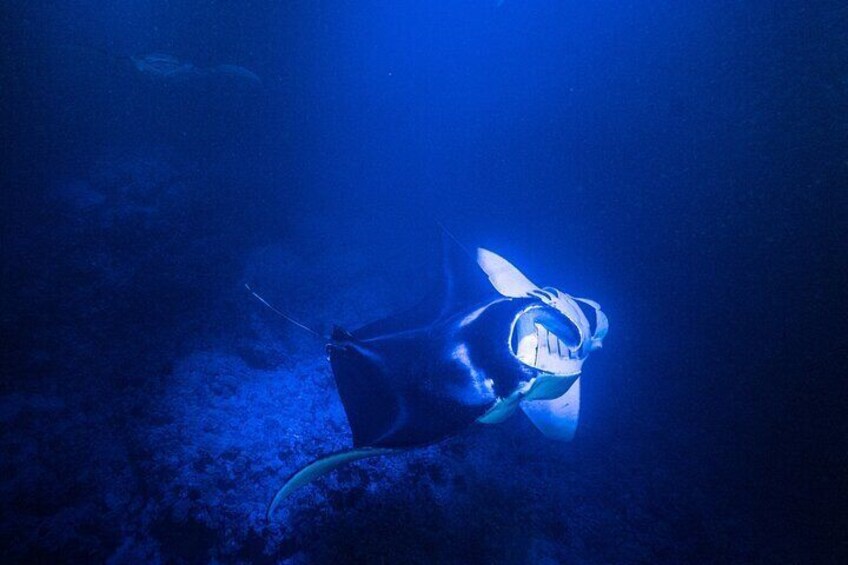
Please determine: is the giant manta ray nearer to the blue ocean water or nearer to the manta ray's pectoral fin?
the manta ray's pectoral fin

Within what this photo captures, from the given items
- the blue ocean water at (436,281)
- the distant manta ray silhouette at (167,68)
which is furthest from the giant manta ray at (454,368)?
the distant manta ray silhouette at (167,68)

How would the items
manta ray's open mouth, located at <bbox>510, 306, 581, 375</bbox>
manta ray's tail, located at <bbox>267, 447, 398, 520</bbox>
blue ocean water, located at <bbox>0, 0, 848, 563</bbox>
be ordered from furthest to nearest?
manta ray's open mouth, located at <bbox>510, 306, 581, 375</bbox>
blue ocean water, located at <bbox>0, 0, 848, 563</bbox>
manta ray's tail, located at <bbox>267, 447, 398, 520</bbox>

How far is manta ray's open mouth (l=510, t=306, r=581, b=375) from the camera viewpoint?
2318 mm

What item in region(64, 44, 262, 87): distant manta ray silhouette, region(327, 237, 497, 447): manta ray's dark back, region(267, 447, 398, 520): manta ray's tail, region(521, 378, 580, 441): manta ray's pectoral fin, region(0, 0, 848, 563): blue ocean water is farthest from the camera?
region(64, 44, 262, 87): distant manta ray silhouette

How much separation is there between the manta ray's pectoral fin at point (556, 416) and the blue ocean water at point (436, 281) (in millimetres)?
314

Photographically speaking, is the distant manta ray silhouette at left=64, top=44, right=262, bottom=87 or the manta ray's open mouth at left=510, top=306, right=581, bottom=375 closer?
the manta ray's open mouth at left=510, top=306, right=581, bottom=375

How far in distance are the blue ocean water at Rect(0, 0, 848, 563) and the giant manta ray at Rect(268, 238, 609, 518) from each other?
0.22 m

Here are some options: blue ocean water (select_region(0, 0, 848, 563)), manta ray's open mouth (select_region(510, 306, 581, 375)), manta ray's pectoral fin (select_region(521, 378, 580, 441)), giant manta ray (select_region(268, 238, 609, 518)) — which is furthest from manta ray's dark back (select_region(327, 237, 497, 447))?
manta ray's pectoral fin (select_region(521, 378, 580, 441))

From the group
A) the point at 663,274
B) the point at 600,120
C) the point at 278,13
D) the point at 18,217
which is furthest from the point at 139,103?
the point at 663,274

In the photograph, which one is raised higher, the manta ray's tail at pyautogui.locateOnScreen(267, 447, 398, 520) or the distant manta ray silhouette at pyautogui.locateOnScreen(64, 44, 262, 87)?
the distant manta ray silhouette at pyautogui.locateOnScreen(64, 44, 262, 87)

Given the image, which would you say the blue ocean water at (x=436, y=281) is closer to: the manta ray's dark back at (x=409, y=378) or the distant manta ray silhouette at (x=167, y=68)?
the distant manta ray silhouette at (x=167, y=68)

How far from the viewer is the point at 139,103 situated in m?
5.00

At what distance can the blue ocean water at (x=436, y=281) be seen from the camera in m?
2.14

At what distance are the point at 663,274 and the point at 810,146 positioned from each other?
1459 mm
